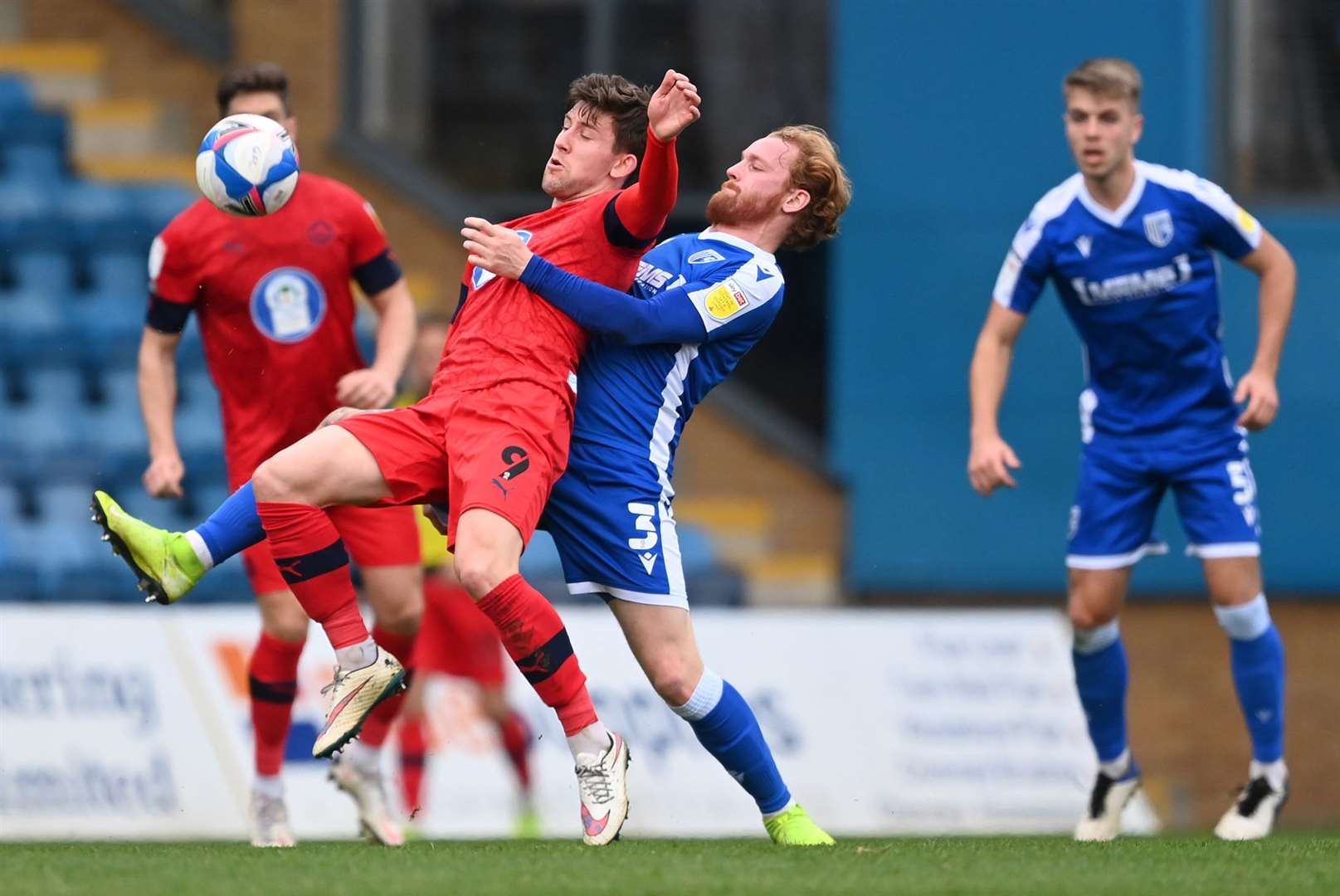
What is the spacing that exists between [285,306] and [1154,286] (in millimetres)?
2584

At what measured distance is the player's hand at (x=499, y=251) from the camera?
186 inches

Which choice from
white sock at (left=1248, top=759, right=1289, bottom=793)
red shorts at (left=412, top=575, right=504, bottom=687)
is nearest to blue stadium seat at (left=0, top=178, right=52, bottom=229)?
red shorts at (left=412, top=575, right=504, bottom=687)

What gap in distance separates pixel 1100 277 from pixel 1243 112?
15.8 ft

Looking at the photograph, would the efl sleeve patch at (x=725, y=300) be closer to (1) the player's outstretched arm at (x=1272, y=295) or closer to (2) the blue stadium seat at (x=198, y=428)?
(1) the player's outstretched arm at (x=1272, y=295)

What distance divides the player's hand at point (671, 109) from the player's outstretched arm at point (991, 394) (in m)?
1.58

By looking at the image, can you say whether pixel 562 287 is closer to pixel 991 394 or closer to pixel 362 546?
pixel 362 546

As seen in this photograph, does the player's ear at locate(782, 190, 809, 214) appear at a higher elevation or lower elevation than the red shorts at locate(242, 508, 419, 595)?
higher

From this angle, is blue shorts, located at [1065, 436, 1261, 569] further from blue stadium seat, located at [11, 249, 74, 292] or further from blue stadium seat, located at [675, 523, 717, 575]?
blue stadium seat, located at [11, 249, 74, 292]

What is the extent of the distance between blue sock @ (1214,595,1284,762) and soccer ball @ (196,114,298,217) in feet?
9.90

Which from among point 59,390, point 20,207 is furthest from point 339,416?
point 20,207

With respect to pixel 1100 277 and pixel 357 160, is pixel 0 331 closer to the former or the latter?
pixel 357 160

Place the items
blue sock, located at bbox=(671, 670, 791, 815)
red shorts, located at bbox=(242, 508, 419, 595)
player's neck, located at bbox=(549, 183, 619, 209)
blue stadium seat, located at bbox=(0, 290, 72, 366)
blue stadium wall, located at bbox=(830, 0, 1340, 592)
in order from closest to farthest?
blue sock, located at bbox=(671, 670, 791, 815) < player's neck, located at bbox=(549, 183, 619, 209) < red shorts, located at bbox=(242, 508, 419, 595) < blue stadium wall, located at bbox=(830, 0, 1340, 592) < blue stadium seat, located at bbox=(0, 290, 72, 366)

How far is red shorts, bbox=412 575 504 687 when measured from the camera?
8.50 metres

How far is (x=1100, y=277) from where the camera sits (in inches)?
235
